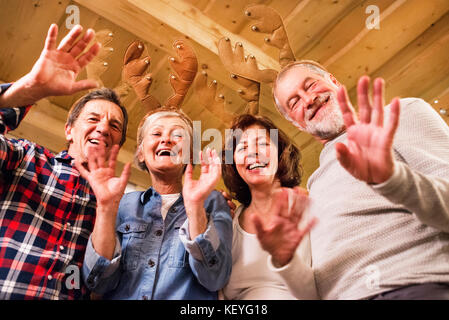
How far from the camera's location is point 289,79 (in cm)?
160

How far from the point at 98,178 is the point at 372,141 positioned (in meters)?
0.76

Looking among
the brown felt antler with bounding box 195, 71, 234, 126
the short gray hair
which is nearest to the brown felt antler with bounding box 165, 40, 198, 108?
the brown felt antler with bounding box 195, 71, 234, 126

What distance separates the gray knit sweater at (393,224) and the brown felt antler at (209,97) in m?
0.79

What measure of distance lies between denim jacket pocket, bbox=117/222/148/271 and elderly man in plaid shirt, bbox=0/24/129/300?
11 cm

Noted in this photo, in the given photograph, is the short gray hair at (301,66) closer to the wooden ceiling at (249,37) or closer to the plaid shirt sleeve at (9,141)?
the wooden ceiling at (249,37)

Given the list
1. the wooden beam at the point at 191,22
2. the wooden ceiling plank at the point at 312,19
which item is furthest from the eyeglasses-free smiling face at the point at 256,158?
the wooden ceiling plank at the point at 312,19

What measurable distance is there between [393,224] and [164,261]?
647mm

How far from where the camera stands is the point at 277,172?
1494mm

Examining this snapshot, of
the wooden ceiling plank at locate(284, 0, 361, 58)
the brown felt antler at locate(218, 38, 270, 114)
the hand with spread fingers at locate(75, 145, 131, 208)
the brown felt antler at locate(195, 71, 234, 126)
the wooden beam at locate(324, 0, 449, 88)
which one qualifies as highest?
the wooden ceiling plank at locate(284, 0, 361, 58)

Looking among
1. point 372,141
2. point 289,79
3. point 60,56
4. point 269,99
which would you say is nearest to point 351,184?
point 372,141

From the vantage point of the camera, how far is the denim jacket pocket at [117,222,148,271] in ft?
3.97

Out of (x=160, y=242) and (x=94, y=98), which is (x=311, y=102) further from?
(x=94, y=98)

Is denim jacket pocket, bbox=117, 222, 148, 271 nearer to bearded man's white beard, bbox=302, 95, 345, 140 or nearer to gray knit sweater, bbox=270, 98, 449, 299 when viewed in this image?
gray knit sweater, bbox=270, 98, 449, 299

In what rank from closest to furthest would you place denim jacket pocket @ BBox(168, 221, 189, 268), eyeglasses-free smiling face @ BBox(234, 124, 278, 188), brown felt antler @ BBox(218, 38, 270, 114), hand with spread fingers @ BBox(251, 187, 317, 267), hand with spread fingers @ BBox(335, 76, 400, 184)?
1. hand with spread fingers @ BBox(335, 76, 400, 184)
2. hand with spread fingers @ BBox(251, 187, 317, 267)
3. denim jacket pocket @ BBox(168, 221, 189, 268)
4. eyeglasses-free smiling face @ BBox(234, 124, 278, 188)
5. brown felt antler @ BBox(218, 38, 270, 114)
